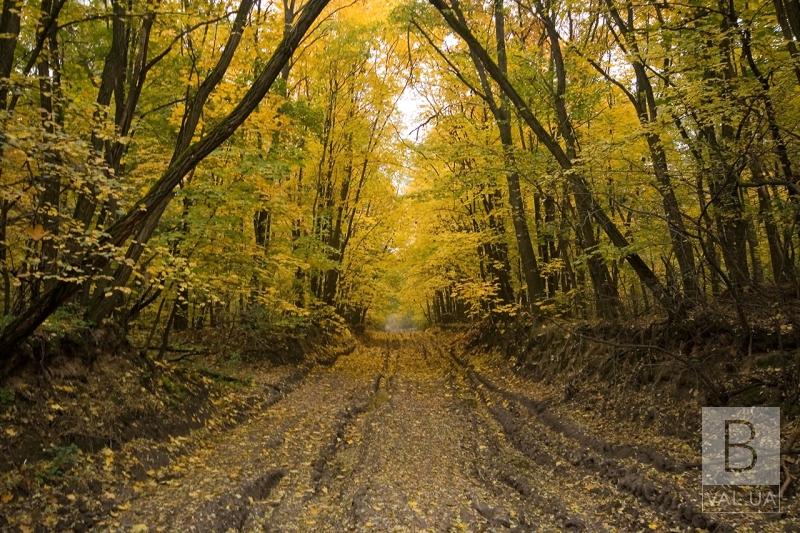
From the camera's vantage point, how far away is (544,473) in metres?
6.95

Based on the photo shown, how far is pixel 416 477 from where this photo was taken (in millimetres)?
6898

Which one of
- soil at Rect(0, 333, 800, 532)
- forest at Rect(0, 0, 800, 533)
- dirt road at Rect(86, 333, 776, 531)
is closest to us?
soil at Rect(0, 333, 800, 532)

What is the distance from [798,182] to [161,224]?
10.4 metres

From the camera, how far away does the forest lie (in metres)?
5.50

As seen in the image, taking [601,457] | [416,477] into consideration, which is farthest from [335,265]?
[601,457]

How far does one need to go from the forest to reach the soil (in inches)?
1.9

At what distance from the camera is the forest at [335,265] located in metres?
5.50

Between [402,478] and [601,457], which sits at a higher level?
A: [601,457]

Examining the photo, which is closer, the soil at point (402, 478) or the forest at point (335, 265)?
the soil at point (402, 478)

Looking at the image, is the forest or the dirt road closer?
the dirt road

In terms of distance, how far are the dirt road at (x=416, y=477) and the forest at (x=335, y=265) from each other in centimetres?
5

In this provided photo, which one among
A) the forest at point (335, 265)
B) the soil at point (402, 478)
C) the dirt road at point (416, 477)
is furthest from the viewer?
the forest at point (335, 265)

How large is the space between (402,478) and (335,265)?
33.8ft

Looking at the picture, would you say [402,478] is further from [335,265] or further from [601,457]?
[335,265]
